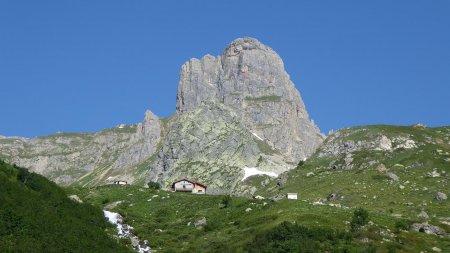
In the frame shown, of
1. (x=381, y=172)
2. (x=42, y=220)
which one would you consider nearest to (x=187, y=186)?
(x=381, y=172)

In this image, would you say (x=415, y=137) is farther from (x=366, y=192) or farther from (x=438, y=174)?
(x=366, y=192)

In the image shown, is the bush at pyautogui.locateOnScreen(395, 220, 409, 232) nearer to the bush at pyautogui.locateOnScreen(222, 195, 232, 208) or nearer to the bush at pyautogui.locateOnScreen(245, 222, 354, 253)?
the bush at pyautogui.locateOnScreen(245, 222, 354, 253)

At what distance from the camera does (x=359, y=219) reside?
70750 millimetres

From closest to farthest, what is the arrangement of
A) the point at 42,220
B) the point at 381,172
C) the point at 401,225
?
the point at 42,220
the point at 401,225
the point at 381,172

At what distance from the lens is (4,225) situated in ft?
189

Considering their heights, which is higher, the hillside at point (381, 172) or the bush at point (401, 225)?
the hillside at point (381, 172)

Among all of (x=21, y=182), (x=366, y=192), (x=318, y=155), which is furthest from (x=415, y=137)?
(x=21, y=182)

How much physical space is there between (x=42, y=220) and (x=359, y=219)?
33.9 meters

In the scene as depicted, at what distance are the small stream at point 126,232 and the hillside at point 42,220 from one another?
1934 millimetres

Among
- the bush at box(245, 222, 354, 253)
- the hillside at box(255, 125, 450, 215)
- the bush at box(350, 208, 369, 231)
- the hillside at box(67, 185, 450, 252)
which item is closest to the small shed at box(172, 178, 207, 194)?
the hillside at box(255, 125, 450, 215)

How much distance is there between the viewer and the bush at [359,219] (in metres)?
69.6

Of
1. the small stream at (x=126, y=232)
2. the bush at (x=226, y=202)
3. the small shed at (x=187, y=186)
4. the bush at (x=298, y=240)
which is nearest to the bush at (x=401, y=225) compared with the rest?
the bush at (x=298, y=240)

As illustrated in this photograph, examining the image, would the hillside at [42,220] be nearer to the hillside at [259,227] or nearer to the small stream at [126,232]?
the small stream at [126,232]

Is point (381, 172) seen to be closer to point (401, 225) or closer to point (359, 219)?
point (401, 225)
